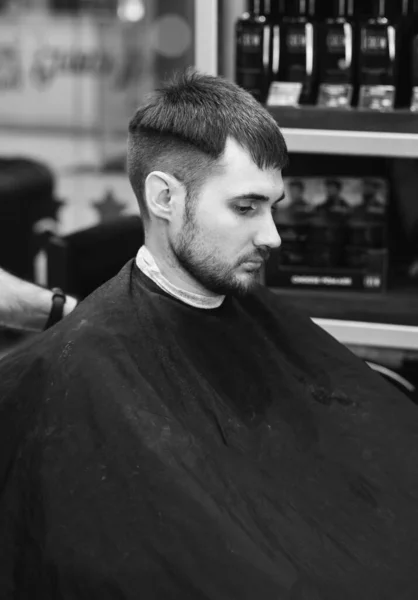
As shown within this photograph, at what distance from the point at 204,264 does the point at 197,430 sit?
277mm

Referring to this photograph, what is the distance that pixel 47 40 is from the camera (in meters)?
7.79

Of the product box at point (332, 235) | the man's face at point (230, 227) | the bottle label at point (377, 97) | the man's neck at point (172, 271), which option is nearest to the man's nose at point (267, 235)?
the man's face at point (230, 227)

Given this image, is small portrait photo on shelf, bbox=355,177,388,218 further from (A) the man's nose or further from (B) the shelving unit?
(A) the man's nose

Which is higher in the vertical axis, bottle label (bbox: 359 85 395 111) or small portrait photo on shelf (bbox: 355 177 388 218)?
bottle label (bbox: 359 85 395 111)

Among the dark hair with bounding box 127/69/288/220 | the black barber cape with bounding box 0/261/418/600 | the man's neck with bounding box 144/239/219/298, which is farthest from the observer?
the man's neck with bounding box 144/239/219/298

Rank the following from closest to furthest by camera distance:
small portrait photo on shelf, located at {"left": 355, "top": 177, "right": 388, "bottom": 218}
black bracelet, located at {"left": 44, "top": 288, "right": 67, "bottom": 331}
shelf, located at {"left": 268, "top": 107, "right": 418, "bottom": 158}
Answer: black bracelet, located at {"left": 44, "top": 288, "right": 67, "bottom": 331} → shelf, located at {"left": 268, "top": 107, "right": 418, "bottom": 158} → small portrait photo on shelf, located at {"left": 355, "top": 177, "right": 388, "bottom": 218}

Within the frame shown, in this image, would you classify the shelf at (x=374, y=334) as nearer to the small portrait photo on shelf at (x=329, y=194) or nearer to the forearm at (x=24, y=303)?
the small portrait photo on shelf at (x=329, y=194)

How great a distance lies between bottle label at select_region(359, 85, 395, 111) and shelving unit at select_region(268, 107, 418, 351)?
61 mm

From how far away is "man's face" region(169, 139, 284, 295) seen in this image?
1601 millimetres

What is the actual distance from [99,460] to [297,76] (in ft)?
3.94

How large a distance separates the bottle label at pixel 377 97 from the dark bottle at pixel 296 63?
137 mm

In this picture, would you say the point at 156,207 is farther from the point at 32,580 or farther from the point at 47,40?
the point at 47,40

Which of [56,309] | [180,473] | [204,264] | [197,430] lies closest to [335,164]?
[56,309]

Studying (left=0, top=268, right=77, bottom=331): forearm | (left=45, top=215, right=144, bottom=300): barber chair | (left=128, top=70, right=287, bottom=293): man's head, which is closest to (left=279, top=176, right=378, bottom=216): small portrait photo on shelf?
(left=45, top=215, right=144, bottom=300): barber chair
